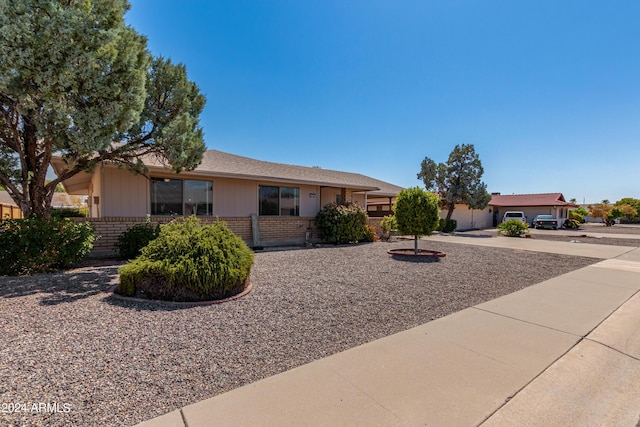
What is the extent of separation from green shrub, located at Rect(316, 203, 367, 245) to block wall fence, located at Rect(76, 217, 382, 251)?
577 millimetres

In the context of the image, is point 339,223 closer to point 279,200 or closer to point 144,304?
point 279,200

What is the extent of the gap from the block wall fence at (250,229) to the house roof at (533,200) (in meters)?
29.7

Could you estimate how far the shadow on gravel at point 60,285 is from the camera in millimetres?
4807

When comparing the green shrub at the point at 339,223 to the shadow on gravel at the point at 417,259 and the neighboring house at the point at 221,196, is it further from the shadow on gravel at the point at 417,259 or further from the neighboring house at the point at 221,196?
the shadow on gravel at the point at 417,259

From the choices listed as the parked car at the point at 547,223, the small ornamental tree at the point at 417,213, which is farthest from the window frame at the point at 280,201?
the parked car at the point at 547,223

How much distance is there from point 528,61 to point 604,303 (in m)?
9.19

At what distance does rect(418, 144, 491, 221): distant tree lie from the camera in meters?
24.6

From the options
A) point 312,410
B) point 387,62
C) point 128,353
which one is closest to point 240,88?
point 387,62

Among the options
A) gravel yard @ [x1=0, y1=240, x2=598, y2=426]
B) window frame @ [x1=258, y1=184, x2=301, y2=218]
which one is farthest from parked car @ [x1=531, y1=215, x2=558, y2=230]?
window frame @ [x1=258, y1=184, x2=301, y2=218]

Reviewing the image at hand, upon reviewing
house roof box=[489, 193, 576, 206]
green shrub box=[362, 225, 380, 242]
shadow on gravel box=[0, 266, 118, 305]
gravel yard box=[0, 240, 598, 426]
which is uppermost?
house roof box=[489, 193, 576, 206]

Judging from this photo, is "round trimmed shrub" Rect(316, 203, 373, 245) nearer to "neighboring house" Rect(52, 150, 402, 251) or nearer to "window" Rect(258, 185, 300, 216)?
"neighboring house" Rect(52, 150, 402, 251)

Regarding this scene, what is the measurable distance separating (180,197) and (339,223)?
22.0 feet

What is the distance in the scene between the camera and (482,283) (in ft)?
22.2

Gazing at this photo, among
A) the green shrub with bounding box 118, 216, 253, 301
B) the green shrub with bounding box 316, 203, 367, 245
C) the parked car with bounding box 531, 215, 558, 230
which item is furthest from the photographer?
the parked car with bounding box 531, 215, 558, 230
